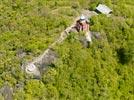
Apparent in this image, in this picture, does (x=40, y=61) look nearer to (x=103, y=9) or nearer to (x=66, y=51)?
(x=66, y=51)

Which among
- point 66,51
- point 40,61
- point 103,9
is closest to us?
point 40,61

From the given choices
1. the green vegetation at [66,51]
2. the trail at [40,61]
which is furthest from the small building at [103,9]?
the trail at [40,61]

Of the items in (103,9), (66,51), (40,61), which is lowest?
(40,61)

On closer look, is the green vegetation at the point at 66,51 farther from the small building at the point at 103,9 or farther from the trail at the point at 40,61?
the small building at the point at 103,9

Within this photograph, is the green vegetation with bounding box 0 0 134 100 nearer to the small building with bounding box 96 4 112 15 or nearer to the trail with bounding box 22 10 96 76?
the trail with bounding box 22 10 96 76

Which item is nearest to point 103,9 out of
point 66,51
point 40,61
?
point 66,51

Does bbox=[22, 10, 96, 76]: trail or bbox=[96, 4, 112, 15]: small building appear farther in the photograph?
bbox=[96, 4, 112, 15]: small building

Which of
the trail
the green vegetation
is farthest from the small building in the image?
the trail

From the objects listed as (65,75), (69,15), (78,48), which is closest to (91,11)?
(69,15)

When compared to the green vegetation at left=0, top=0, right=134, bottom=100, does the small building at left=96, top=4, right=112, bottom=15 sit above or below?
above
